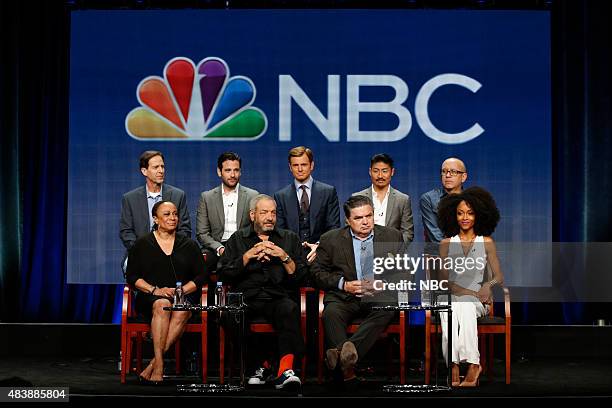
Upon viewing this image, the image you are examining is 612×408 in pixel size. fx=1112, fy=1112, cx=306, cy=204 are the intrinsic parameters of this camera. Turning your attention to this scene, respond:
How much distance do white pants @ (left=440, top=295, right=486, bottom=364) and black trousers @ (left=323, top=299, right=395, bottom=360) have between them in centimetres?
37

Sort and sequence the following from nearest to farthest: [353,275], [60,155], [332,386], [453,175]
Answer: [332,386] → [353,275] → [453,175] → [60,155]

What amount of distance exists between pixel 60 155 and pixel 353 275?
3353 mm

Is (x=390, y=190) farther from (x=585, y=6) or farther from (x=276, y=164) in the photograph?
(x=585, y=6)

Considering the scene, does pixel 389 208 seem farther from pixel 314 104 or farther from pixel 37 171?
pixel 37 171

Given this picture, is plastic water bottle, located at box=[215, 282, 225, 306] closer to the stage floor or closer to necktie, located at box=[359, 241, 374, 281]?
the stage floor

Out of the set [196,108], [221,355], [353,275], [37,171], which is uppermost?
[196,108]

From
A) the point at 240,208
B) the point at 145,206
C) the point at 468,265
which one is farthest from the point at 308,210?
the point at 468,265

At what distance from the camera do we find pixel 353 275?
22.5 feet

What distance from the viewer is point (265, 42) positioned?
8828 millimetres

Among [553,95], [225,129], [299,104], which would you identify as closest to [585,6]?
[553,95]

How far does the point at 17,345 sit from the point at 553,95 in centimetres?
471

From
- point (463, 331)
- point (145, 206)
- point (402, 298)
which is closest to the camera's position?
point (402, 298)

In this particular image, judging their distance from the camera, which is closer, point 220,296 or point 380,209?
point 220,296

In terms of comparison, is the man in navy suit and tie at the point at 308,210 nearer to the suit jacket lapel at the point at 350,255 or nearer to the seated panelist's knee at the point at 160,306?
the suit jacket lapel at the point at 350,255
